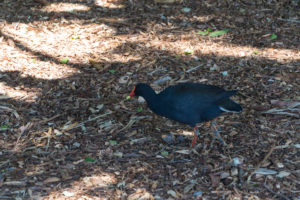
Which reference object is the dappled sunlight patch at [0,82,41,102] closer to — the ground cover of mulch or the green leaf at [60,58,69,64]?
the ground cover of mulch

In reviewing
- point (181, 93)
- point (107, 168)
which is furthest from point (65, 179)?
point (181, 93)

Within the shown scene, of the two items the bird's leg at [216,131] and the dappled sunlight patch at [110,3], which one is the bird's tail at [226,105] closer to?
the bird's leg at [216,131]

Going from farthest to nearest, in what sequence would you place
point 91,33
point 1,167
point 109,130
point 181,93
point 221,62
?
point 91,33 < point 221,62 < point 109,130 < point 181,93 < point 1,167

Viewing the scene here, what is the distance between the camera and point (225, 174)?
4840mm

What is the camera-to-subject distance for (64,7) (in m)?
8.41

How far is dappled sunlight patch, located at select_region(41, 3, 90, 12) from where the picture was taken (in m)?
8.32

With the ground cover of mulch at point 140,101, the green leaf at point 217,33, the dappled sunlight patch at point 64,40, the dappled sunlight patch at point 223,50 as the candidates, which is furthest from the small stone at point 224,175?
the green leaf at point 217,33

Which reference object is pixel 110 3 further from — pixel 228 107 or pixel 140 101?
pixel 228 107

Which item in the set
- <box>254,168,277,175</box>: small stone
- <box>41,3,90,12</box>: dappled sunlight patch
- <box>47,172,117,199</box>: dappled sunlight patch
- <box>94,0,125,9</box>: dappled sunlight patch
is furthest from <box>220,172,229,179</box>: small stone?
<box>41,3,90,12</box>: dappled sunlight patch

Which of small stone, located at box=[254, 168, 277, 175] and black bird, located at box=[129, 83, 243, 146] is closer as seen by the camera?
small stone, located at box=[254, 168, 277, 175]

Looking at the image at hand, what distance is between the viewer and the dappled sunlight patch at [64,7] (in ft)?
27.3

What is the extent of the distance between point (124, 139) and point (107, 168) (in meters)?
0.60

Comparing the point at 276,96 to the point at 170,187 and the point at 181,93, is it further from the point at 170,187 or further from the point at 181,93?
the point at 170,187

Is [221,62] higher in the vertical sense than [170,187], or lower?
higher
